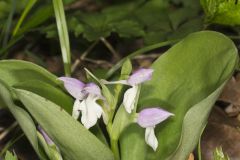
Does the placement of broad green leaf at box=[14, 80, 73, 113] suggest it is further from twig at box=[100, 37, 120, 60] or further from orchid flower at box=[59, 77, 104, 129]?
twig at box=[100, 37, 120, 60]

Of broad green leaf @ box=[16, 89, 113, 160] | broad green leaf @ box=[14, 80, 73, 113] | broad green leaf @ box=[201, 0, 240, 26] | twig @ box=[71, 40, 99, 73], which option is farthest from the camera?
twig @ box=[71, 40, 99, 73]

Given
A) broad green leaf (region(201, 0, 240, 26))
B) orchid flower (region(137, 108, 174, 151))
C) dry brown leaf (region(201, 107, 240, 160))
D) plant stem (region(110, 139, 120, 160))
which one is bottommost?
dry brown leaf (region(201, 107, 240, 160))

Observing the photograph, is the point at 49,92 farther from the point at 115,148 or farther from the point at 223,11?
the point at 223,11

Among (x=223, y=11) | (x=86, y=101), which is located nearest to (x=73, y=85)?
(x=86, y=101)

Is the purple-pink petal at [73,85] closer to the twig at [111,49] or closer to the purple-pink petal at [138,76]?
the purple-pink petal at [138,76]

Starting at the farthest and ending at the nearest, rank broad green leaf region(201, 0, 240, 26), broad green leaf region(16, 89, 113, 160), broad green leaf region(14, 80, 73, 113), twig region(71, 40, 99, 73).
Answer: twig region(71, 40, 99, 73), broad green leaf region(201, 0, 240, 26), broad green leaf region(14, 80, 73, 113), broad green leaf region(16, 89, 113, 160)

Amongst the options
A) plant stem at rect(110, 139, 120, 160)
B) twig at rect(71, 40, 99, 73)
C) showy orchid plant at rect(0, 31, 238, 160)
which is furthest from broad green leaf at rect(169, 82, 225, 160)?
twig at rect(71, 40, 99, 73)
